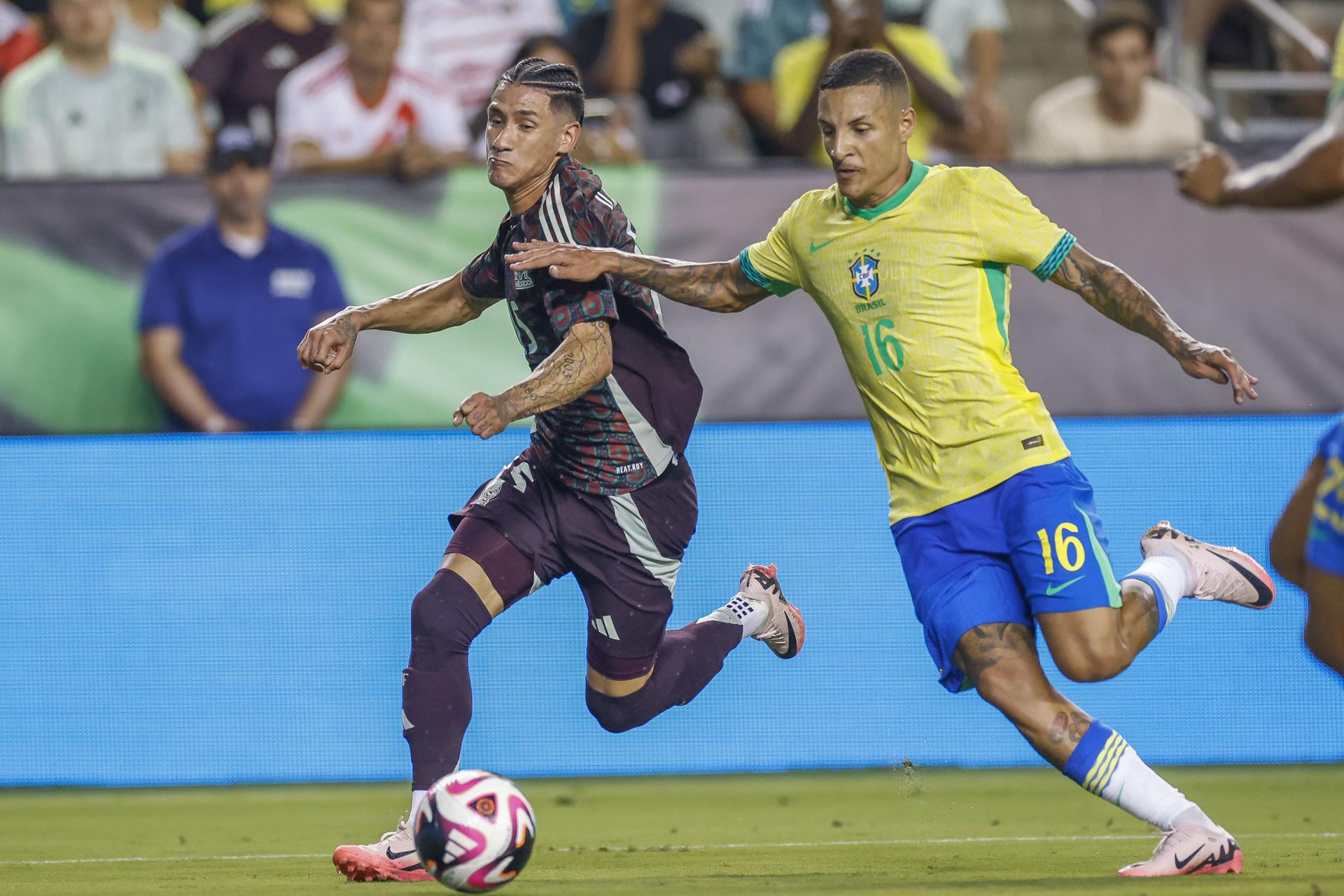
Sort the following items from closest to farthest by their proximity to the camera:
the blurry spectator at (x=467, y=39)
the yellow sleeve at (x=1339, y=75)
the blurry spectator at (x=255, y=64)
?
the yellow sleeve at (x=1339, y=75) < the blurry spectator at (x=255, y=64) < the blurry spectator at (x=467, y=39)

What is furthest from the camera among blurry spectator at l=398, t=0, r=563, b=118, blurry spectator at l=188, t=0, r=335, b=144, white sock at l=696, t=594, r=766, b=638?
blurry spectator at l=398, t=0, r=563, b=118

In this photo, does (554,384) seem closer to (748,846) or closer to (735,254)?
(748,846)

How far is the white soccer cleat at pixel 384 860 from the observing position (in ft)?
17.4

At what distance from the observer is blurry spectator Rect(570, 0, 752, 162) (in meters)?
10.5

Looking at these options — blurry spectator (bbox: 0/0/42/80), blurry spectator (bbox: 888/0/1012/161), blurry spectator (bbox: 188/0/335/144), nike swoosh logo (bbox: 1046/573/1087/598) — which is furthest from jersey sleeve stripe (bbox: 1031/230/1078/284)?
blurry spectator (bbox: 0/0/42/80)

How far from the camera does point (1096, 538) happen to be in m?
5.23

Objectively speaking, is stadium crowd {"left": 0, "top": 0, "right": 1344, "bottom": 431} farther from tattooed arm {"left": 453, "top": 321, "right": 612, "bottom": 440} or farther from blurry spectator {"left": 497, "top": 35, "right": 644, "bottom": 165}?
tattooed arm {"left": 453, "top": 321, "right": 612, "bottom": 440}

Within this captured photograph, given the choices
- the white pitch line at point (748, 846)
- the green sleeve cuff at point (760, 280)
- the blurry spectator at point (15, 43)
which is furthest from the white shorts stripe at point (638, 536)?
the blurry spectator at point (15, 43)

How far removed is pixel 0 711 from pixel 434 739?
3381 millimetres

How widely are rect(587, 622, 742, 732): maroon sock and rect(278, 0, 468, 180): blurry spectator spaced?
13.4 ft

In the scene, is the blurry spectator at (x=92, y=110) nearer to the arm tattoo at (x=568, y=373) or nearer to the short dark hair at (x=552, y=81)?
the short dark hair at (x=552, y=81)

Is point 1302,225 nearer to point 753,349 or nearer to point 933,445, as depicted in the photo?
point 753,349

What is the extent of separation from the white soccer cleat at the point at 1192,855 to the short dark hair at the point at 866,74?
2395 mm

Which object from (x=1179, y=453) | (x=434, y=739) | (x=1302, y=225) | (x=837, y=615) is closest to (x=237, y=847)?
(x=434, y=739)
